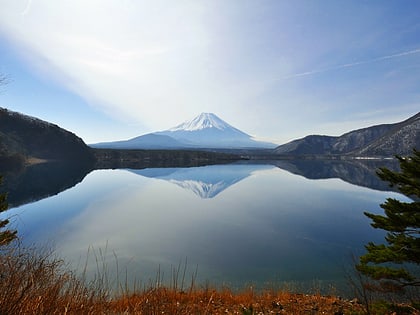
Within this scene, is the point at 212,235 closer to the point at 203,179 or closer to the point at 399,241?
the point at 399,241

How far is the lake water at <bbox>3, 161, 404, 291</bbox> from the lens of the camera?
14169 millimetres

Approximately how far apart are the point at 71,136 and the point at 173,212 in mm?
131778

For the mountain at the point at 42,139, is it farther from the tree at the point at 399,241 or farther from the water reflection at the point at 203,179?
the tree at the point at 399,241

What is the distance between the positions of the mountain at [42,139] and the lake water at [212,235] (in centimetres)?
10583

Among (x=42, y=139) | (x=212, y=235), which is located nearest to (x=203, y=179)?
(x=212, y=235)

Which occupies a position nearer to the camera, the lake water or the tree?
the tree

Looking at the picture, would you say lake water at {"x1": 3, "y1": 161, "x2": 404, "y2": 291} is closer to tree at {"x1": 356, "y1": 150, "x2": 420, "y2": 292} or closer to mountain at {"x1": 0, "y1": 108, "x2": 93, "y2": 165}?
tree at {"x1": 356, "y1": 150, "x2": 420, "y2": 292}

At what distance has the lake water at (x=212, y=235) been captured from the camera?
1417cm

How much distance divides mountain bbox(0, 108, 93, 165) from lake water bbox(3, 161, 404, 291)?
106 meters

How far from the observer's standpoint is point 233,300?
30.8ft

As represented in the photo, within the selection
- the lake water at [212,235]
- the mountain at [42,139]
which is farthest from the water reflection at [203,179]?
the mountain at [42,139]

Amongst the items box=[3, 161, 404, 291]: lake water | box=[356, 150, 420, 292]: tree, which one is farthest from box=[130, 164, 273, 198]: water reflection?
box=[356, 150, 420, 292]: tree

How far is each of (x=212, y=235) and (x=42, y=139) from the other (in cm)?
14030

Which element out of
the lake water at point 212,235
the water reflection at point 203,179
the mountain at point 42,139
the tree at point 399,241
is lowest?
the lake water at point 212,235
